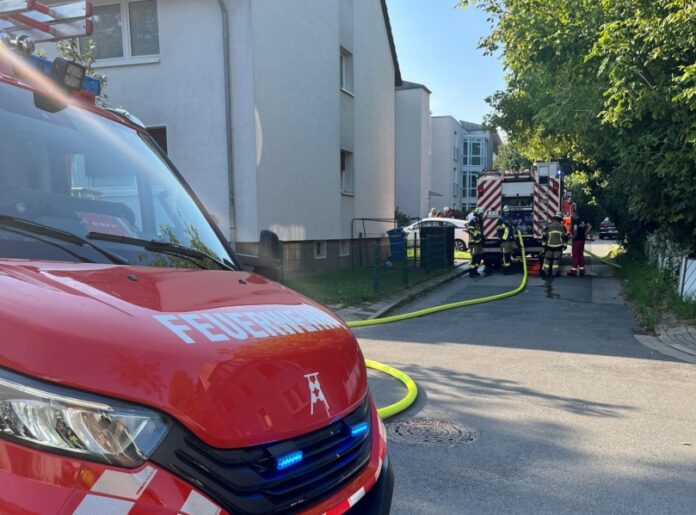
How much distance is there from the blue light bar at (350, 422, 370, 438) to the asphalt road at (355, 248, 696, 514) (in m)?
1.39

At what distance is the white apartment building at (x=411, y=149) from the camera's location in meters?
36.1

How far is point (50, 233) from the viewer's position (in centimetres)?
204

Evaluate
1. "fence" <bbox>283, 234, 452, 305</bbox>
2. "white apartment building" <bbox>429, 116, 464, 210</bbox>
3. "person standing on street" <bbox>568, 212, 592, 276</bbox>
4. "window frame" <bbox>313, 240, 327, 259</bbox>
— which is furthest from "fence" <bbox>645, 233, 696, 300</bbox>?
"white apartment building" <bbox>429, 116, 464, 210</bbox>

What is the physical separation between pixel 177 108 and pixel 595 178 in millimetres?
14350

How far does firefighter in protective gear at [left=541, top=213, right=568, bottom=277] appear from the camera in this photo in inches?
557

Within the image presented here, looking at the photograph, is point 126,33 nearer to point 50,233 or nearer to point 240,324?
point 50,233

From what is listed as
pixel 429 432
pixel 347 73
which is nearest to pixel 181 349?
pixel 429 432

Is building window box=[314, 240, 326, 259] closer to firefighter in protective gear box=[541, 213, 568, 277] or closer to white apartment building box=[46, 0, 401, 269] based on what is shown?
white apartment building box=[46, 0, 401, 269]

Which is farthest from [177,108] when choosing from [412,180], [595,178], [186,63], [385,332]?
[412,180]

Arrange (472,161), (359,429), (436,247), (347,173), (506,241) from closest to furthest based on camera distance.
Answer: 1. (359,429)
2. (506,241)
3. (436,247)
4. (347,173)
5. (472,161)

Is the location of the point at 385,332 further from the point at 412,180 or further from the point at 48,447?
the point at 412,180

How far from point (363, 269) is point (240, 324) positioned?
12.8 m

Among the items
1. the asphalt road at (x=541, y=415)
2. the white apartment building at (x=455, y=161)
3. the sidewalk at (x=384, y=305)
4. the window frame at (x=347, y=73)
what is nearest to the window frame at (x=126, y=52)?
the window frame at (x=347, y=73)

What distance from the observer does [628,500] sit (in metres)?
3.23
